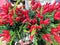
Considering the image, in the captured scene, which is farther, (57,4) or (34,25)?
(57,4)

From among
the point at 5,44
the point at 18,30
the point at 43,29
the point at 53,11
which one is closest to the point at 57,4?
the point at 53,11

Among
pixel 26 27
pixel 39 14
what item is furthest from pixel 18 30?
pixel 39 14

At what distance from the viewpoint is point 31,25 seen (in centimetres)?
123

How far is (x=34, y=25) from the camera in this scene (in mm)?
1214

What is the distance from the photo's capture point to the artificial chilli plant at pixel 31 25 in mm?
1221

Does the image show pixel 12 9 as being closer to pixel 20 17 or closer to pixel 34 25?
pixel 20 17

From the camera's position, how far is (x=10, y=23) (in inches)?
49.3

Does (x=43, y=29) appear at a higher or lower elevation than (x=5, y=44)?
higher

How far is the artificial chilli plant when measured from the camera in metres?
1.22

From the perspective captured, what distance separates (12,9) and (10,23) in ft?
0.29

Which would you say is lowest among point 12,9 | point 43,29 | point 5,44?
point 5,44

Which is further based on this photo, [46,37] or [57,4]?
[57,4]

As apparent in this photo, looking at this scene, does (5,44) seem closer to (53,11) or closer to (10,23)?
(10,23)

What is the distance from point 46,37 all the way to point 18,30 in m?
0.18
